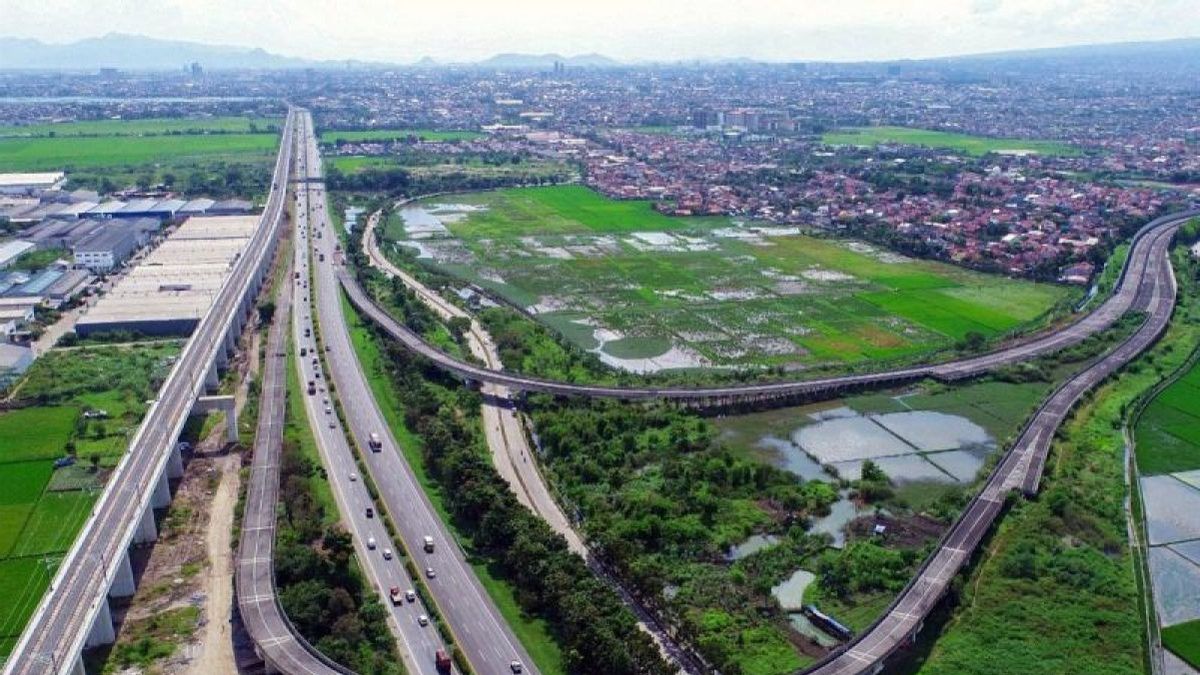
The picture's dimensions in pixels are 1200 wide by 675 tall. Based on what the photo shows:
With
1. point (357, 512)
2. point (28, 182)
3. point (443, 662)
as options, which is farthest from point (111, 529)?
point (28, 182)

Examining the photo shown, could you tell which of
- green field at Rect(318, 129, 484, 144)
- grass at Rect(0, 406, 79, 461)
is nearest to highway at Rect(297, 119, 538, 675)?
grass at Rect(0, 406, 79, 461)

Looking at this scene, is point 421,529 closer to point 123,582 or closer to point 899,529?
point 123,582

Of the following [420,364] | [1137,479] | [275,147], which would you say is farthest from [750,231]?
[275,147]

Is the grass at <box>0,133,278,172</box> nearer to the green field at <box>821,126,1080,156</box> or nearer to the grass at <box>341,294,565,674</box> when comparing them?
the grass at <box>341,294,565,674</box>

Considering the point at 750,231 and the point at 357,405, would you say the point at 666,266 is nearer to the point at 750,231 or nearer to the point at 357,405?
the point at 750,231

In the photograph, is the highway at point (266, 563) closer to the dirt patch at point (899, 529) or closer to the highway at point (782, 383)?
the highway at point (782, 383)
